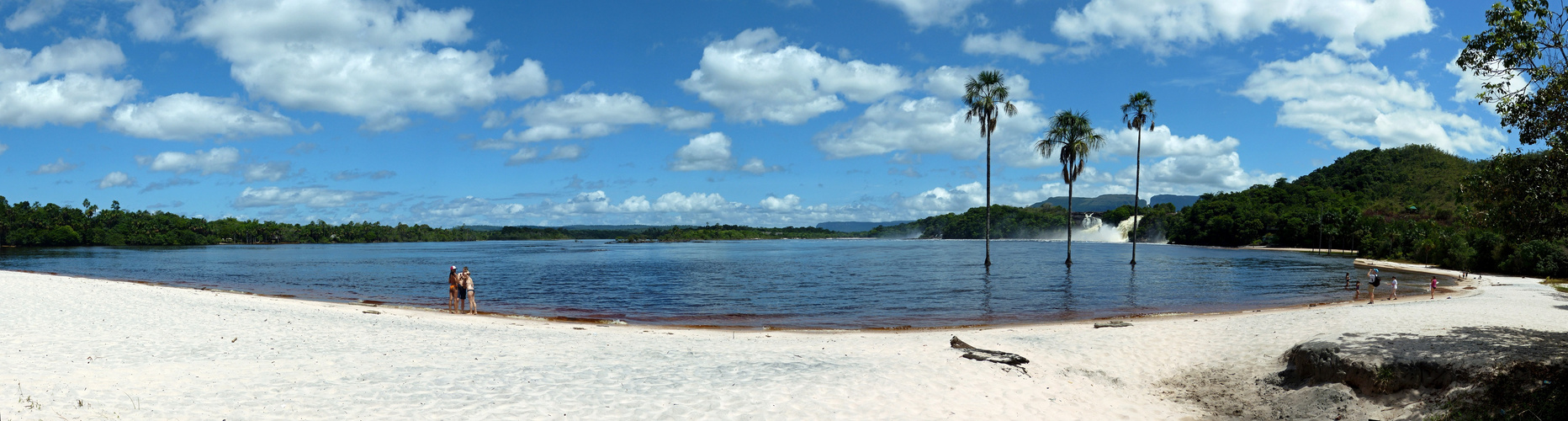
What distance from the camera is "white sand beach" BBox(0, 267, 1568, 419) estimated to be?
9.21 m

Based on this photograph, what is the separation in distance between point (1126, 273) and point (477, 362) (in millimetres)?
48170

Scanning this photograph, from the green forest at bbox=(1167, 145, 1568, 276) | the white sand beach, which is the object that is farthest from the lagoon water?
the green forest at bbox=(1167, 145, 1568, 276)

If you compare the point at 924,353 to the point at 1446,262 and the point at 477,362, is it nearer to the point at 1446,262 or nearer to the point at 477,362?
the point at 477,362

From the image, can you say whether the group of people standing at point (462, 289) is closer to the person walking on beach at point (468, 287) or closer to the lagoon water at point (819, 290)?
the person walking on beach at point (468, 287)

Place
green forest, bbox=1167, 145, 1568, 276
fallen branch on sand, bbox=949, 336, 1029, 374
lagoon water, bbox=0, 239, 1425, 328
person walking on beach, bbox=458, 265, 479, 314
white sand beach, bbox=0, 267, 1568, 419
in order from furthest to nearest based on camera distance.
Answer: lagoon water, bbox=0, 239, 1425, 328 → person walking on beach, bbox=458, 265, 479, 314 → fallen branch on sand, bbox=949, 336, 1029, 374 → green forest, bbox=1167, 145, 1568, 276 → white sand beach, bbox=0, 267, 1568, 419

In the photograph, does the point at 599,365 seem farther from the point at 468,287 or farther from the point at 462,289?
the point at 462,289

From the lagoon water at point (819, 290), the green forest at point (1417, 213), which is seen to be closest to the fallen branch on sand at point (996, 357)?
the green forest at point (1417, 213)

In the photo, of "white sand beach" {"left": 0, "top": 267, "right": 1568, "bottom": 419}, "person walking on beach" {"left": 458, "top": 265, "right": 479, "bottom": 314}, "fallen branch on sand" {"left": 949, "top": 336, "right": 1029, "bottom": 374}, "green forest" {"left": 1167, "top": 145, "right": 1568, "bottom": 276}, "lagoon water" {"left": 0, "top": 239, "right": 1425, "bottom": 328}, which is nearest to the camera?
"white sand beach" {"left": 0, "top": 267, "right": 1568, "bottom": 419}

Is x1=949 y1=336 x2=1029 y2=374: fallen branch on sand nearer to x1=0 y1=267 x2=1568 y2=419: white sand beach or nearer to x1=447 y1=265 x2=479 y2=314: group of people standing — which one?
x1=0 y1=267 x2=1568 y2=419: white sand beach

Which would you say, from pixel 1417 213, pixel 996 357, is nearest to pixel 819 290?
pixel 996 357

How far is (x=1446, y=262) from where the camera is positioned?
190 ft

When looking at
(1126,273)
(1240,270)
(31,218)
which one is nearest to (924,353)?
(1126,273)

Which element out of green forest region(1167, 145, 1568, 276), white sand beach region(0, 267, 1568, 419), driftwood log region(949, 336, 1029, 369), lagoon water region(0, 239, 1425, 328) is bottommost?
lagoon water region(0, 239, 1425, 328)

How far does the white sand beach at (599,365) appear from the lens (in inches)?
363
